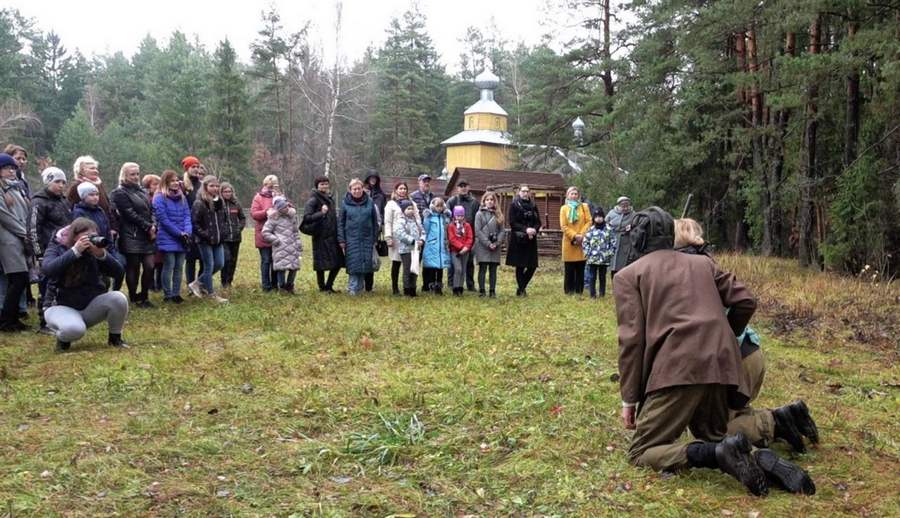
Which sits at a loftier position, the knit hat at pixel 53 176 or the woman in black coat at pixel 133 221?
the knit hat at pixel 53 176

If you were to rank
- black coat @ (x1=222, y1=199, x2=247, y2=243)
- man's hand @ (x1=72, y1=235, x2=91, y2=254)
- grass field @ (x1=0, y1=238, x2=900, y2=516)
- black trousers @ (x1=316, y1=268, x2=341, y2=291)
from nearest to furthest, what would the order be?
1. grass field @ (x1=0, y1=238, x2=900, y2=516)
2. man's hand @ (x1=72, y1=235, x2=91, y2=254)
3. black coat @ (x1=222, y1=199, x2=247, y2=243)
4. black trousers @ (x1=316, y1=268, x2=341, y2=291)

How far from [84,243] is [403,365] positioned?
3.25 meters

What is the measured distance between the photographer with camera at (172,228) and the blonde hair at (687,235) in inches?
274

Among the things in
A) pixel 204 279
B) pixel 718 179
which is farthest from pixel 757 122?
pixel 204 279

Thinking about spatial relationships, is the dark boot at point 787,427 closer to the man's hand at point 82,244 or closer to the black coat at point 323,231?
the man's hand at point 82,244

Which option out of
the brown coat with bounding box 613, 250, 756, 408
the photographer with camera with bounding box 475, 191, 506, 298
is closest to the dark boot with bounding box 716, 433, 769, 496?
the brown coat with bounding box 613, 250, 756, 408

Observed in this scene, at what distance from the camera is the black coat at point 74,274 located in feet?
22.4

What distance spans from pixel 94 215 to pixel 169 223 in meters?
1.16

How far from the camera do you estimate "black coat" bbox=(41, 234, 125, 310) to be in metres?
6.84

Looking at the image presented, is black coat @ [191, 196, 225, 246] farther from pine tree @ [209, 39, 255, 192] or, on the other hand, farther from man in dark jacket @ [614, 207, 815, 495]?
pine tree @ [209, 39, 255, 192]

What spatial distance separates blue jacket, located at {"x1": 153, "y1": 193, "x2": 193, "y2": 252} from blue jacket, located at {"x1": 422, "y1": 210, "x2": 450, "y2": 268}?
3.56 m

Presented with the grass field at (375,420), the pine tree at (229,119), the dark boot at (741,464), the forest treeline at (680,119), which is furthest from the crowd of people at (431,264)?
the pine tree at (229,119)

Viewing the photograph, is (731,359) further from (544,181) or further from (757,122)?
(544,181)

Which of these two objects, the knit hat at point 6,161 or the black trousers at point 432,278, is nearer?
the knit hat at point 6,161
